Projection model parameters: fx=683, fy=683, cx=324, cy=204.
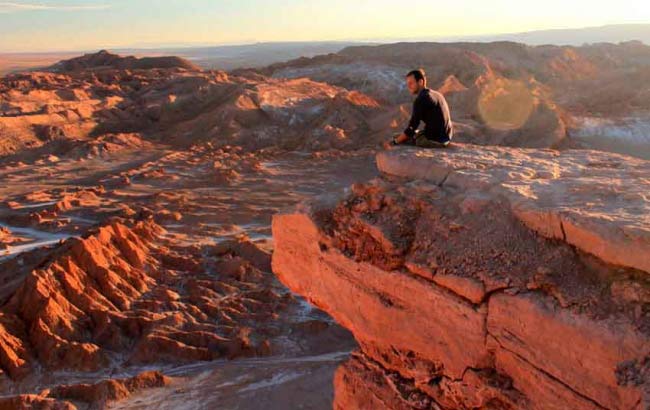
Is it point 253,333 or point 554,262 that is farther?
point 253,333

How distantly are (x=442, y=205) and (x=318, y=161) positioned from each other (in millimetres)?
13797

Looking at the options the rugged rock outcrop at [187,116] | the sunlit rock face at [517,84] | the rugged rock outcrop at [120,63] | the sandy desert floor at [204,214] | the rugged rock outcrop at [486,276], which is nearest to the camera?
the rugged rock outcrop at [486,276]

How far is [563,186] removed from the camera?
418 centimetres

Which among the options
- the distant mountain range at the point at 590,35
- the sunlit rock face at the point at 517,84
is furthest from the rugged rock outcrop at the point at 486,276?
the distant mountain range at the point at 590,35

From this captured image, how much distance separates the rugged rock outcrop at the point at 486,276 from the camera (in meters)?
3.25

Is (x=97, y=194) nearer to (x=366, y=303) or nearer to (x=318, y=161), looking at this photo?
(x=318, y=161)

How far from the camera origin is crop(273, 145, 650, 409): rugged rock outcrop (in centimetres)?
325

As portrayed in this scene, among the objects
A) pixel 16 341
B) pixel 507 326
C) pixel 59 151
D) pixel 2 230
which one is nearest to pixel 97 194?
pixel 2 230

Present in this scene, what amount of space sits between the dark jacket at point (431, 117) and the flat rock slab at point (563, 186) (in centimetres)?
17

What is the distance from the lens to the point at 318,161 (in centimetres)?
1800

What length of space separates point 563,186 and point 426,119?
1382mm

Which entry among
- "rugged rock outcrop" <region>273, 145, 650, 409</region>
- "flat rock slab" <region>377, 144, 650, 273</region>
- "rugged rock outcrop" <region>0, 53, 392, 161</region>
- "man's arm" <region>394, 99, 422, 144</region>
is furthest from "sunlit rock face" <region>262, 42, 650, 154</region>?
"rugged rock outcrop" <region>273, 145, 650, 409</region>

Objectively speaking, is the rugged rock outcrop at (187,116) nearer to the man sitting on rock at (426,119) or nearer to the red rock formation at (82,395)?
the red rock formation at (82,395)

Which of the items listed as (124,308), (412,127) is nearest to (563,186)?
(412,127)
